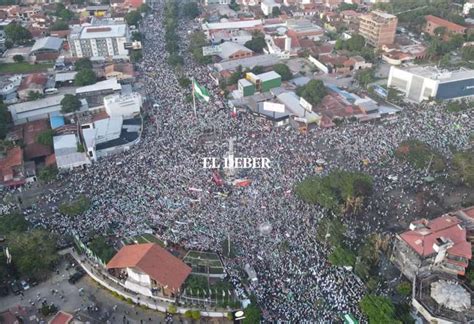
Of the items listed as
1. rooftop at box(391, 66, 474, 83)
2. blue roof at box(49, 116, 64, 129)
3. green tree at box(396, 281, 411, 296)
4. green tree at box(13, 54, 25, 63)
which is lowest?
green tree at box(396, 281, 411, 296)

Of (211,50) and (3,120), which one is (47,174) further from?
(211,50)

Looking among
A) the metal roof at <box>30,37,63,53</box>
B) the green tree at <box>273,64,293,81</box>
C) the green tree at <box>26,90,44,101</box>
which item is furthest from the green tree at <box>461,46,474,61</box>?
the metal roof at <box>30,37,63,53</box>

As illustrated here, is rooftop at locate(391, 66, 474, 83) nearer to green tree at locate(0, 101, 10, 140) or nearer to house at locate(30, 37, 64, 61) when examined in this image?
green tree at locate(0, 101, 10, 140)

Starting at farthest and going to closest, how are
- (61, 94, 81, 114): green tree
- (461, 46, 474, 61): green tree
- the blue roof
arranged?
(461, 46, 474, 61): green tree < (61, 94, 81, 114): green tree < the blue roof

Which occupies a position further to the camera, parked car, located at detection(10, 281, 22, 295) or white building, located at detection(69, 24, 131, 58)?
white building, located at detection(69, 24, 131, 58)

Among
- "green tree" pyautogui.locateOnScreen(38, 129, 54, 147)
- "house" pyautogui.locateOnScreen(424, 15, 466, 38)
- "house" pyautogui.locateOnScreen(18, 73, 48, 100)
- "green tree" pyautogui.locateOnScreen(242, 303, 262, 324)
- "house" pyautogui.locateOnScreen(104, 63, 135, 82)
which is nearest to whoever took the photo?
"green tree" pyautogui.locateOnScreen(242, 303, 262, 324)

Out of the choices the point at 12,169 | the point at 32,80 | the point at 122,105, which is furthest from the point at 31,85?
the point at 12,169

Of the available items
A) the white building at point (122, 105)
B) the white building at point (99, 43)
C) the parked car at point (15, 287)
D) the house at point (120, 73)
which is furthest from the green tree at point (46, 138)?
the white building at point (99, 43)
